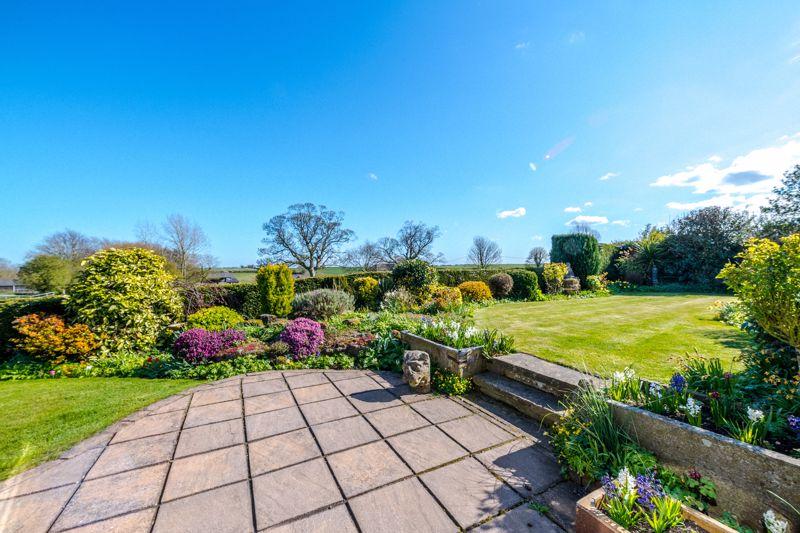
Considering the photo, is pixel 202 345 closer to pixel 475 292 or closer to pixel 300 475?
pixel 300 475

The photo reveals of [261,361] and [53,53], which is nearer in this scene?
[261,361]

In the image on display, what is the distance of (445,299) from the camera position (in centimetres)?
933

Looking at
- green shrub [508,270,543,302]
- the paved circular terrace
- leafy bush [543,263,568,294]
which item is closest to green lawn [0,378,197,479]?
the paved circular terrace

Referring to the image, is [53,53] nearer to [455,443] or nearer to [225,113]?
[225,113]

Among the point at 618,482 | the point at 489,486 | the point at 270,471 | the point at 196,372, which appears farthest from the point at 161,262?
the point at 618,482

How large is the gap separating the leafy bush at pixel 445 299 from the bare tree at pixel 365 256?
1890 centimetres

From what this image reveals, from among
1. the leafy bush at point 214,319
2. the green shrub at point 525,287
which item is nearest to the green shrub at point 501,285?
the green shrub at point 525,287

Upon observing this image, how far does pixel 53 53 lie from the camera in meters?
5.65

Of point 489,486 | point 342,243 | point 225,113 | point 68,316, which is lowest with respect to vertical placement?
point 489,486

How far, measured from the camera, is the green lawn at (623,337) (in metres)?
3.96

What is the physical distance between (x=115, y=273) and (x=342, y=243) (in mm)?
21831

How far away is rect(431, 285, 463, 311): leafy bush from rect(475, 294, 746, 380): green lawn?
97 centimetres

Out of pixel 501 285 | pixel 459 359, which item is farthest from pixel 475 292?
pixel 459 359

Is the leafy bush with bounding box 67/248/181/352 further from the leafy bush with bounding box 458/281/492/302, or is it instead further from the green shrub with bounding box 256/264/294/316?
the leafy bush with bounding box 458/281/492/302
